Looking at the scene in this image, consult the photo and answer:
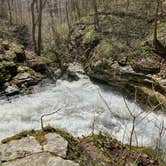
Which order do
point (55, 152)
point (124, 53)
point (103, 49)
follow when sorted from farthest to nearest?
point (103, 49), point (124, 53), point (55, 152)

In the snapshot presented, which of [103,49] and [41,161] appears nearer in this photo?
[41,161]

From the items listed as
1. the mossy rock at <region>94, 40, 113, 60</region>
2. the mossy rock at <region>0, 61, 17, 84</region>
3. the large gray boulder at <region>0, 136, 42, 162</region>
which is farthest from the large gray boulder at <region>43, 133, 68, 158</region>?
the mossy rock at <region>94, 40, 113, 60</region>

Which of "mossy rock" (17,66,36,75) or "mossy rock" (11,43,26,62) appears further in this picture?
"mossy rock" (11,43,26,62)

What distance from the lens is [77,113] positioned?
1167 cm

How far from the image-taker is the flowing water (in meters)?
9.74

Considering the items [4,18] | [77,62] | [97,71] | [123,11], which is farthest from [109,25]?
[4,18]

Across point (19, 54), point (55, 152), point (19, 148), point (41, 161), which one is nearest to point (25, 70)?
point (19, 54)

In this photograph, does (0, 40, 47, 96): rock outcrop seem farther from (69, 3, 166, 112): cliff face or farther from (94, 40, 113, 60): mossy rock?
(94, 40, 113, 60): mossy rock

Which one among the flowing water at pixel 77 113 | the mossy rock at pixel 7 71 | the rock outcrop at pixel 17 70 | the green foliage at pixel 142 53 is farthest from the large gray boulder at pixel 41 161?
the green foliage at pixel 142 53

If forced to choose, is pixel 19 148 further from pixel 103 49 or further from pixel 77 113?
pixel 103 49

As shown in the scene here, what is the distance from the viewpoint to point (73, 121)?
420 inches

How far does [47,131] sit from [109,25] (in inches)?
657

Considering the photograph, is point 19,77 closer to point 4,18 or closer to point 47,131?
point 47,131

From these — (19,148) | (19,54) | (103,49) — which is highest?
(19,148)
